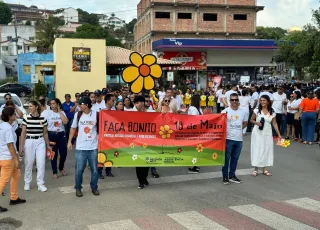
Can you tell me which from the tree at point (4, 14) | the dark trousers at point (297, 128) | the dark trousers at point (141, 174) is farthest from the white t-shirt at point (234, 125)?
the tree at point (4, 14)

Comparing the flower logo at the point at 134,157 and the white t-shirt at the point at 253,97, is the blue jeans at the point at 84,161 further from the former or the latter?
the white t-shirt at the point at 253,97

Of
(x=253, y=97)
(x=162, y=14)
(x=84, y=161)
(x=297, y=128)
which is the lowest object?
(x=297, y=128)

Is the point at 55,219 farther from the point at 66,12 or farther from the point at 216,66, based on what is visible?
the point at 66,12

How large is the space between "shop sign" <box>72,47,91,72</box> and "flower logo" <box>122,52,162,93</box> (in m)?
15.3

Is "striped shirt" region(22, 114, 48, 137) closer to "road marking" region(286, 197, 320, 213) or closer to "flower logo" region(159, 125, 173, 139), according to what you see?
"flower logo" region(159, 125, 173, 139)

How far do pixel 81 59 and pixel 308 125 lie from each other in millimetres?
16692

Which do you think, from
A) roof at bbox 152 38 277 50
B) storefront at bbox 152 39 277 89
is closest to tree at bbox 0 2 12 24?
storefront at bbox 152 39 277 89

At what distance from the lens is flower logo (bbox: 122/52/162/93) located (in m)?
11.1

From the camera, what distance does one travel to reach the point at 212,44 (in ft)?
138

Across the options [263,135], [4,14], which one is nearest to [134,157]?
[263,135]

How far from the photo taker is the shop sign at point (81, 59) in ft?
83.8

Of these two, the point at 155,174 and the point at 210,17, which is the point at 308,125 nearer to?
the point at 155,174

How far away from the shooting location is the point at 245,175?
8750mm

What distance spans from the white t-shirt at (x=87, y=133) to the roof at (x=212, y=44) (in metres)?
33.9
